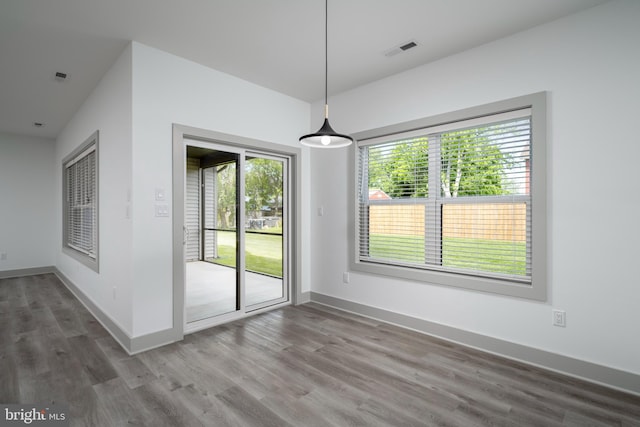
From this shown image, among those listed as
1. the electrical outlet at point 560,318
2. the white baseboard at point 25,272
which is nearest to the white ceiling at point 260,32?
the electrical outlet at point 560,318

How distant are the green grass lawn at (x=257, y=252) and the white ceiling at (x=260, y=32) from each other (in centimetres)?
190

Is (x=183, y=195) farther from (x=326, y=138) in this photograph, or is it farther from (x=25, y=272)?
(x=25, y=272)

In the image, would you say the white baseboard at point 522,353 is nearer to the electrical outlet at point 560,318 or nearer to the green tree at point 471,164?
the electrical outlet at point 560,318

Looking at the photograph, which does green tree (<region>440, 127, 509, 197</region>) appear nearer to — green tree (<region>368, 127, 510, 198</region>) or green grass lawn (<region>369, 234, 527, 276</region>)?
green tree (<region>368, 127, 510, 198</region>)

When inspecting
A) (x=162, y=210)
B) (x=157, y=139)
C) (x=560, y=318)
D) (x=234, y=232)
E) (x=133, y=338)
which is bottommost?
(x=133, y=338)

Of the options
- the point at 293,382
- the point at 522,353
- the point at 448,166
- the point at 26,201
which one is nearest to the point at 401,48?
the point at 448,166

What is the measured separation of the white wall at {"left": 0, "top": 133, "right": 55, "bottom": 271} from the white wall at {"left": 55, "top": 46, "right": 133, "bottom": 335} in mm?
3416

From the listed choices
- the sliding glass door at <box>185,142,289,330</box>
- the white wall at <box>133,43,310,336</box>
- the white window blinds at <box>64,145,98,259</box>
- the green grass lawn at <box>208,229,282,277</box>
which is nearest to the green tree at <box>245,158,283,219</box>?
the sliding glass door at <box>185,142,289,330</box>

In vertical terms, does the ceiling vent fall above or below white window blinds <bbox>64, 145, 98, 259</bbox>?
above

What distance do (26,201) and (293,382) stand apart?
7058 millimetres

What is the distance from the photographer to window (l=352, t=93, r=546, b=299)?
2.73 metres

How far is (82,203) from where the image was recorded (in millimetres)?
4840

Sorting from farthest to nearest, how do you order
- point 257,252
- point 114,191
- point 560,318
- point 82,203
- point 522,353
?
point 82,203 → point 257,252 → point 114,191 → point 522,353 → point 560,318

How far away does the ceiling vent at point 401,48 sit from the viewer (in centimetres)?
291
